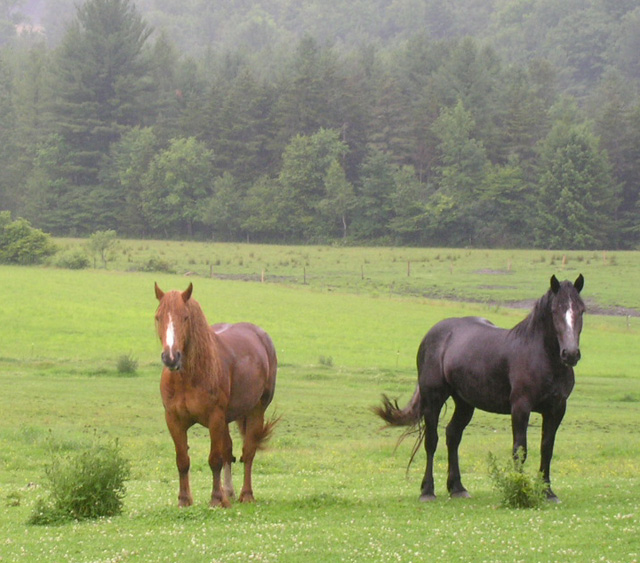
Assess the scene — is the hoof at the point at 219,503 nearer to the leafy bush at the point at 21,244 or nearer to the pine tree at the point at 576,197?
the leafy bush at the point at 21,244

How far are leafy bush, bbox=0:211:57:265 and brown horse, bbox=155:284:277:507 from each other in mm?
53284

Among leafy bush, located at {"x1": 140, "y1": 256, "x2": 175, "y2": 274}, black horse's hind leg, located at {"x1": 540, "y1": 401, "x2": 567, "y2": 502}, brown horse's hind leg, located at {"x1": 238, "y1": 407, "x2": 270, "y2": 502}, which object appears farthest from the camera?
leafy bush, located at {"x1": 140, "y1": 256, "x2": 175, "y2": 274}

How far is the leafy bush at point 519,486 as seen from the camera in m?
10.4

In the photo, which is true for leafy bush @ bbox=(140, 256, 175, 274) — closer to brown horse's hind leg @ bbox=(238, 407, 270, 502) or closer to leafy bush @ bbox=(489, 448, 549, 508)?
brown horse's hind leg @ bbox=(238, 407, 270, 502)

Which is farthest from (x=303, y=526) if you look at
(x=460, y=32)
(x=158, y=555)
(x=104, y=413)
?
(x=460, y=32)

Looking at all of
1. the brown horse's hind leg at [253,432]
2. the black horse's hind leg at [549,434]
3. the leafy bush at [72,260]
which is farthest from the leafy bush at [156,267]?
the black horse's hind leg at [549,434]

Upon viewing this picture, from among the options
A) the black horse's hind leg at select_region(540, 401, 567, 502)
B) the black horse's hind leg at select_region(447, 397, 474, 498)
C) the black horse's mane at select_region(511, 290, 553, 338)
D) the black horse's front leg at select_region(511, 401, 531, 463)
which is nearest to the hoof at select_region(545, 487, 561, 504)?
the black horse's hind leg at select_region(540, 401, 567, 502)

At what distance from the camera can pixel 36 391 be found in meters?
23.6

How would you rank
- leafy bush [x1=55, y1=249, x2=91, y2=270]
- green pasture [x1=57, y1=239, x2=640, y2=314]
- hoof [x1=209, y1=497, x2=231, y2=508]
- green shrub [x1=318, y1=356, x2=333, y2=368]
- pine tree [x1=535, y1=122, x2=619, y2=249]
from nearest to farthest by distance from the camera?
hoof [x1=209, y1=497, x2=231, y2=508] → green shrub [x1=318, y1=356, x2=333, y2=368] → green pasture [x1=57, y1=239, x2=640, y2=314] → leafy bush [x1=55, y1=249, x2=91, y2=270] → pine tree [x1=535, y1=122, x2=619, y2=249]

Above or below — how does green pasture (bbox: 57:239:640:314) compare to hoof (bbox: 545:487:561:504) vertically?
above

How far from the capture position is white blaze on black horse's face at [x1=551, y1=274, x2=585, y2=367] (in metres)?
10.2

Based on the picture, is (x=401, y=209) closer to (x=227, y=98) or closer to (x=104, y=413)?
(x=227, y=98)

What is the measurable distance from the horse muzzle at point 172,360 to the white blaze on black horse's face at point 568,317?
406 cm

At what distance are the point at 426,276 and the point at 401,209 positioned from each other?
107 feet
